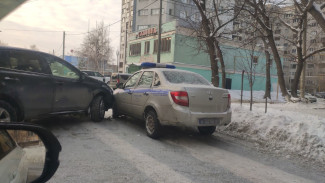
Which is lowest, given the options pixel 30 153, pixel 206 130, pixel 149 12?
pixel 206 130

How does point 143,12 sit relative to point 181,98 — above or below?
above

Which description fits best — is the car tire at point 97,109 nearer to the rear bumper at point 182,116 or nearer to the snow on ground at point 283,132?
the rear bumper at point 182,116

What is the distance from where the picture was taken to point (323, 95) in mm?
40250

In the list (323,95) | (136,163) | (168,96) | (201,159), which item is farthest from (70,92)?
(323,95)

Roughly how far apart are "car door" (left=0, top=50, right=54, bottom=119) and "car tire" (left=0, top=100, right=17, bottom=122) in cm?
18

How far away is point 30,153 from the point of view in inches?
69.7

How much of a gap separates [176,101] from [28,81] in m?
2.89

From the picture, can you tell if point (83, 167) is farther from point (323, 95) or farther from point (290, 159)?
point (323, 95)

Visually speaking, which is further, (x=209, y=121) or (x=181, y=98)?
(x=209, y=121)

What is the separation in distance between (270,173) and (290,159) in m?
1.07

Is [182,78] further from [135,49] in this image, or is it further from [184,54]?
[135,49]

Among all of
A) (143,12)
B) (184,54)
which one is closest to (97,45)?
(143,12)

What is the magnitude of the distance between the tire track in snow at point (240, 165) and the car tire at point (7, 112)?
9.94 ft

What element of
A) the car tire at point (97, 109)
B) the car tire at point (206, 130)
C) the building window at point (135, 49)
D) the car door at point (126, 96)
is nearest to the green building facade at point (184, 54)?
the building window at point (135, 49)
